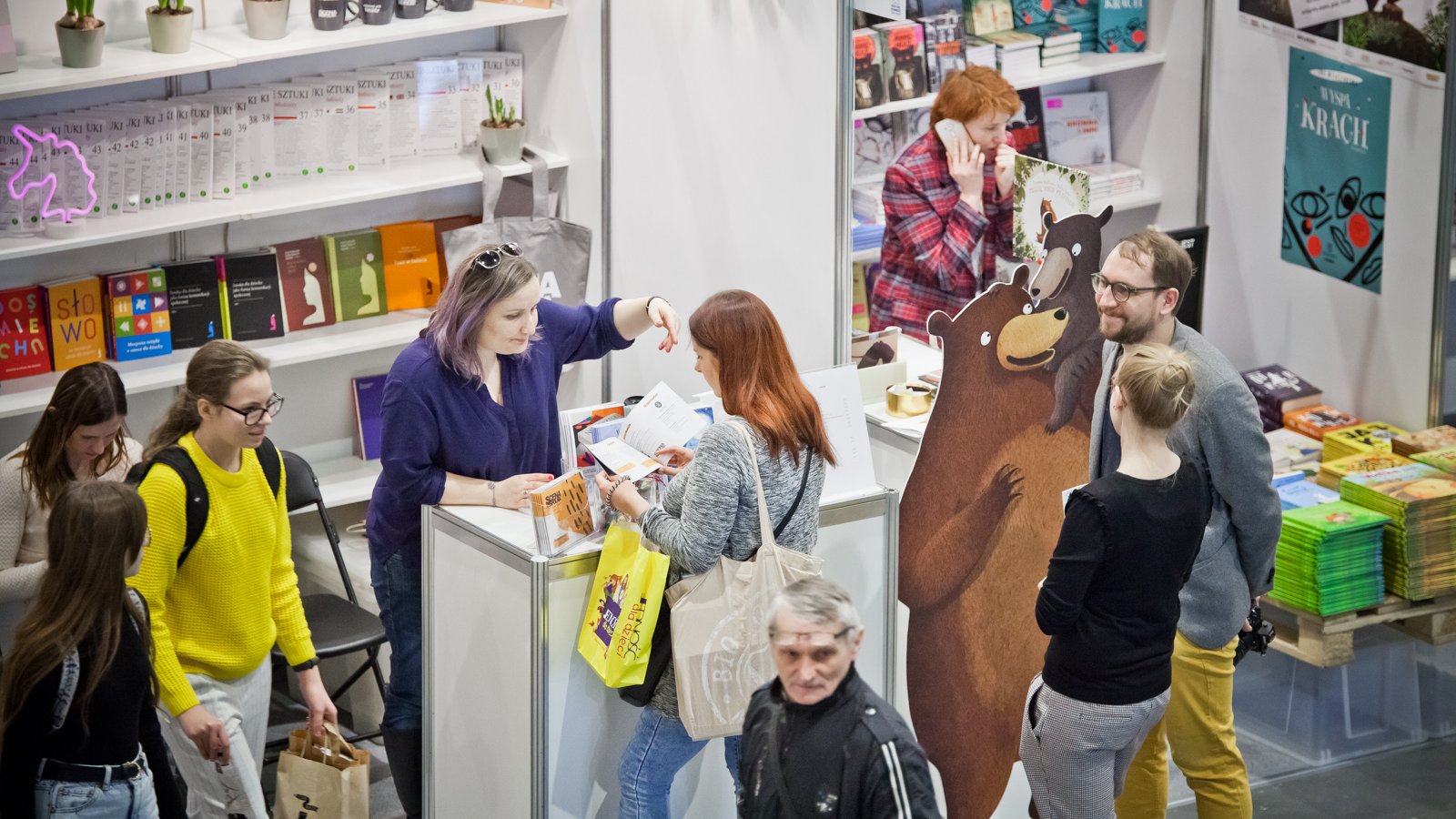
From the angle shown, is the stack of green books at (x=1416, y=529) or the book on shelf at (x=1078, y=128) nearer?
the stack of green books at (x=1416, y=529)

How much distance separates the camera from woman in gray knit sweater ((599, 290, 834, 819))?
348cm

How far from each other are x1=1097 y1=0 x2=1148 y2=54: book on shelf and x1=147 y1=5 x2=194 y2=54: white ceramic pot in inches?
129

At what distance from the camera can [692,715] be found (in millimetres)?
3584

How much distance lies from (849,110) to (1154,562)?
1.78 metres

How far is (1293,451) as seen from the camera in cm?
578

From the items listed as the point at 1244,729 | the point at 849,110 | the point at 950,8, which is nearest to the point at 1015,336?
the point at 849,110

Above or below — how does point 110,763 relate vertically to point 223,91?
below

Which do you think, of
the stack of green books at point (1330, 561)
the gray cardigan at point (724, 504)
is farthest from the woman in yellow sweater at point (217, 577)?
the stack of green books at point (1330, 561)

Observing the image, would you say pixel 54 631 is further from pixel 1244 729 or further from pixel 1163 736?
pixel 1244 729

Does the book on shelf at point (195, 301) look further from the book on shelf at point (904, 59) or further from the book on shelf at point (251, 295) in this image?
the book on shelf at point (904, 59)

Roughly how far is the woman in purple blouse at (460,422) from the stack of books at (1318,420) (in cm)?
274

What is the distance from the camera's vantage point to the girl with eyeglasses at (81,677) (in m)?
3.01

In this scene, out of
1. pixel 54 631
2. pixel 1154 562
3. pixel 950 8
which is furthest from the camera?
pixel 950 8

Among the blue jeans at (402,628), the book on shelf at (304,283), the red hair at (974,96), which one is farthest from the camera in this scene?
the book on shelf at (304,283)
